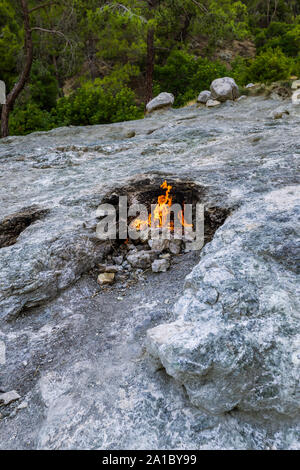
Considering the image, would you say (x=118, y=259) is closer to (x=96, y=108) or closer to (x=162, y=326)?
(x=162, y=326)

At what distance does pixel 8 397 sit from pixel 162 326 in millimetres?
1287

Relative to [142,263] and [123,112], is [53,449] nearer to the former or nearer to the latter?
[142,263]

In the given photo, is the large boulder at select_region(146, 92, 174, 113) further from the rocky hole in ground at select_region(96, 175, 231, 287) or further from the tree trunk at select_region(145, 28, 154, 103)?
the rocky hole in ground at select_region(96, 175, 231, 287)

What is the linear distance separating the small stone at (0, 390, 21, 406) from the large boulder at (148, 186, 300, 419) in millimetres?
1112

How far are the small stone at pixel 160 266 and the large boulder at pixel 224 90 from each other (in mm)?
8839

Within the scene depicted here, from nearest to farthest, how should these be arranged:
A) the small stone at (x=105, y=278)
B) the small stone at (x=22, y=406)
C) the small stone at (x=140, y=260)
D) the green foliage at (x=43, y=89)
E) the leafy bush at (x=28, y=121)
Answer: the small stone at (x=22, y=406), the small stone at (x=105, y=278), the small stone at (x=140, y=260), the leafy bush at (x=28, y=121), the green foliage at (x=43, y=89)

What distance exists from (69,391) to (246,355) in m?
1.28

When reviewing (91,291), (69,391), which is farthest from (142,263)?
(69,391)

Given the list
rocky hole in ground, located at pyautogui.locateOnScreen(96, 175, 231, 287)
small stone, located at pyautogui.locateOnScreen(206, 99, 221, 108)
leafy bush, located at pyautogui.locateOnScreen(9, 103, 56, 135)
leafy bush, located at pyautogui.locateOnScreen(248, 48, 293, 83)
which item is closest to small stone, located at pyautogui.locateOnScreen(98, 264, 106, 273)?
rocky hole in ground, located at pyautogui.locateOnScreen(96, 175, 231, 287)

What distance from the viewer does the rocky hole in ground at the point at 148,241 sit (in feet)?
11.6

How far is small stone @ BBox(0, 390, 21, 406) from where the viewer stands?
2256 millimetres

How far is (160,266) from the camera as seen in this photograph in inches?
138

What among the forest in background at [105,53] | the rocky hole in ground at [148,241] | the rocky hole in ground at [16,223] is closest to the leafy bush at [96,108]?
the forest in background at [105,53]

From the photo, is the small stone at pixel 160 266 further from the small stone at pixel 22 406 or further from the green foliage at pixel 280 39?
the green foliage at pixel 280 39
